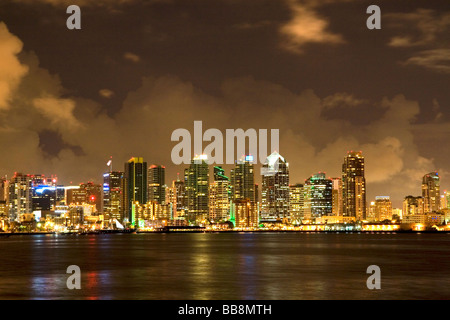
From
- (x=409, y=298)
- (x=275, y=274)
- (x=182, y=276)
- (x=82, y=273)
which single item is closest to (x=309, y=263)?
(x=275, y=274)

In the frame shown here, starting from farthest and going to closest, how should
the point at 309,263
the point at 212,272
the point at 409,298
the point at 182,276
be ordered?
the point at 309,263
the point at 212,272
the point at 182,276
the point at 409,298

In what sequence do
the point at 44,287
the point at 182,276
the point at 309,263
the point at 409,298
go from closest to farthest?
the point at 409,298 < the point at 44,287 < the point at 182,276 < the point at 309,263

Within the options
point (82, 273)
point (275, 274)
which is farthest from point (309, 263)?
point (82, 273)

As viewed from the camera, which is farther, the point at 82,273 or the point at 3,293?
the point at 82,273
